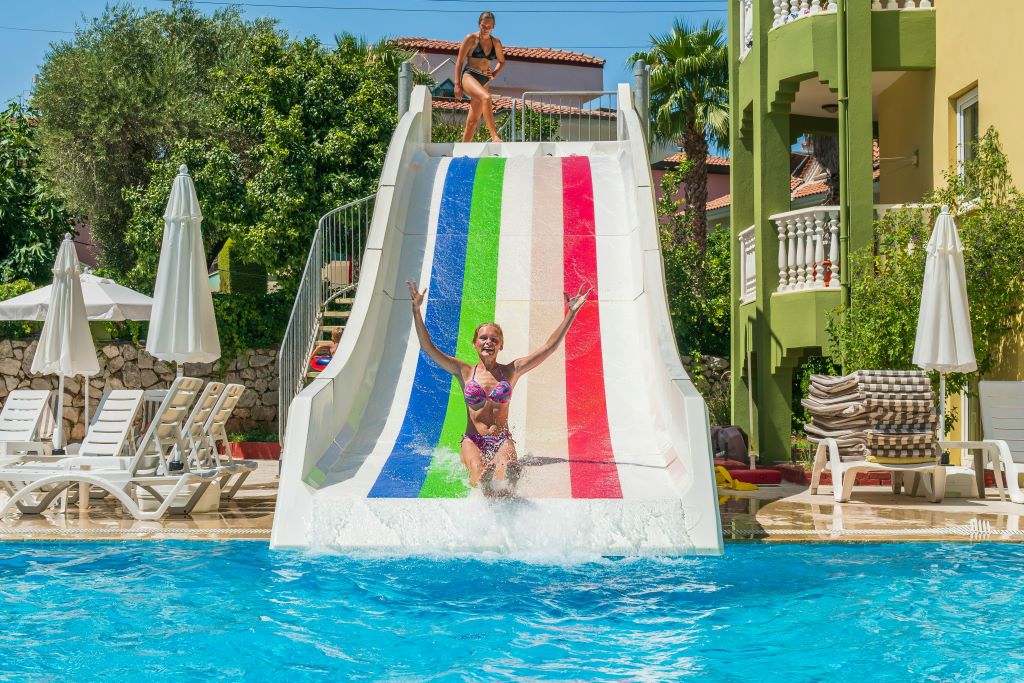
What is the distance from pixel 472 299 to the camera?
13.1 m

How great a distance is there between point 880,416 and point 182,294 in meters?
6.82

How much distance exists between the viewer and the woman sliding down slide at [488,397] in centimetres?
891

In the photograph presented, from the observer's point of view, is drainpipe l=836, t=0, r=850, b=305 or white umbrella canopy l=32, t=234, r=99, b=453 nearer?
white umbrella canopy l=32, t=234, r=99, b=453

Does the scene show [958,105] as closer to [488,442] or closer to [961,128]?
[961,128]

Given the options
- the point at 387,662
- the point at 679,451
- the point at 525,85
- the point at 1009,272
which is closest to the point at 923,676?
the point at 387,662

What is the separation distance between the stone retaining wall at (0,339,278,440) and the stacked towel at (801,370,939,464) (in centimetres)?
1247

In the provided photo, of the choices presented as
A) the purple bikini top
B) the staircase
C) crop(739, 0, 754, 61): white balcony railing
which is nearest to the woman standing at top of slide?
the staircase

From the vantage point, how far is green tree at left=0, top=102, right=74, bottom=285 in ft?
Answer: 89.5

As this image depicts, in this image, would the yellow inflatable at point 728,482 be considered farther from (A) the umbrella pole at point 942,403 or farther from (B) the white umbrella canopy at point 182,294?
(B) the white umbrella canopy at point 182,294

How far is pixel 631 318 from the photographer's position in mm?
12469

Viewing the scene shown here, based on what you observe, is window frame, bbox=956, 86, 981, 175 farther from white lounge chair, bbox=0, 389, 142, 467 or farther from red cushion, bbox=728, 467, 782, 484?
white lounge chair, bbox=0, 389, 142, 467

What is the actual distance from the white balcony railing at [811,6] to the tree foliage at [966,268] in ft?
9.17

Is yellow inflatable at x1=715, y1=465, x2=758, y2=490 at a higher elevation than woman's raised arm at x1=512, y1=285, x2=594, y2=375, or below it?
below

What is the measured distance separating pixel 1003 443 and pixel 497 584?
6098mm
